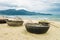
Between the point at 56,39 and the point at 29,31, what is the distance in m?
1.33

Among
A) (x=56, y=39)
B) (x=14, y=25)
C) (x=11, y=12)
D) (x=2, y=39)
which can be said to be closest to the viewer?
(x=2, y=39)

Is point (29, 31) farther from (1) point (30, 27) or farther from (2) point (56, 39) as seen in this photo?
(2) point (56, 39)

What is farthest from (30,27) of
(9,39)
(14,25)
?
(14,25)

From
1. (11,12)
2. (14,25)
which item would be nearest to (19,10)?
(11,12)

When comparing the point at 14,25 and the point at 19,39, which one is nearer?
the point at 19,39

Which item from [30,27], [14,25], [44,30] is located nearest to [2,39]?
[30,27]

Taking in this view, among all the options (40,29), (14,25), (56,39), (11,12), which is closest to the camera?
(56,39)

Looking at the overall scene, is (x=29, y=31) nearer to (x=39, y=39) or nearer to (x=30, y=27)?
(x=30, y=27)

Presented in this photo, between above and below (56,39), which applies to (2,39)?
above

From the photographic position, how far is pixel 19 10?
128 feet

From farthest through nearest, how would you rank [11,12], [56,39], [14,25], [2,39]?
[11,12], [14,25], [56,39], [2,39]

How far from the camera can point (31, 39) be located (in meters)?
4.50

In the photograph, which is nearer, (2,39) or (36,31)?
(2,39)

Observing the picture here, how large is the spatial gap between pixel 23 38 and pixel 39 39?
525 mm
